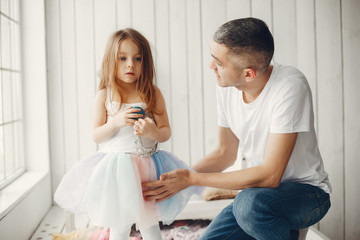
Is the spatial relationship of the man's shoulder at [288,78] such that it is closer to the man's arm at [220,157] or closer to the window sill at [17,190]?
the man's arm at [220,157]

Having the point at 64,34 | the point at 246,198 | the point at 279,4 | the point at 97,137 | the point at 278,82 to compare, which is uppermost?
the point at 279,4

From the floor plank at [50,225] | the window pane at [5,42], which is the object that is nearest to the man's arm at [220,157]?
the floor plank at [50,225]

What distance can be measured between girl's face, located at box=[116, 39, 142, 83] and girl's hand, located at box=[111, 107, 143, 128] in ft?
0.59

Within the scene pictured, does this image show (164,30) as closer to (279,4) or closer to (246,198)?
(279,4)

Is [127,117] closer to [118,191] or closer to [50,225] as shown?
[118,191]

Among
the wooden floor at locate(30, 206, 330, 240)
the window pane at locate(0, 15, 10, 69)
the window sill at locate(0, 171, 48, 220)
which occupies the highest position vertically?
the window pane at locate(0, 15, 10, 69)

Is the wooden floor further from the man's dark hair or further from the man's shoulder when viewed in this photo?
the man's dark hair

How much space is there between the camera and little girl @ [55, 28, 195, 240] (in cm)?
→ 155

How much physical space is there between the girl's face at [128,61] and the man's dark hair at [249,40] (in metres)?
0.41

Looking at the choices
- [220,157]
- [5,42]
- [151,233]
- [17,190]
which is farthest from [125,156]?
[5,42]

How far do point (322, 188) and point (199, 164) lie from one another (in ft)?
1.84

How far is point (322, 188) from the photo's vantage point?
162 centimetres

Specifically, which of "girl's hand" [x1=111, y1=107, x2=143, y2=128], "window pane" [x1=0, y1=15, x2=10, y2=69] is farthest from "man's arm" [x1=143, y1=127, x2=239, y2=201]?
"window pane" [x1=0, y1=15, x2=10, y2=69]

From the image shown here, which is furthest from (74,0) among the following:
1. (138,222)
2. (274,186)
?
(274,186)
